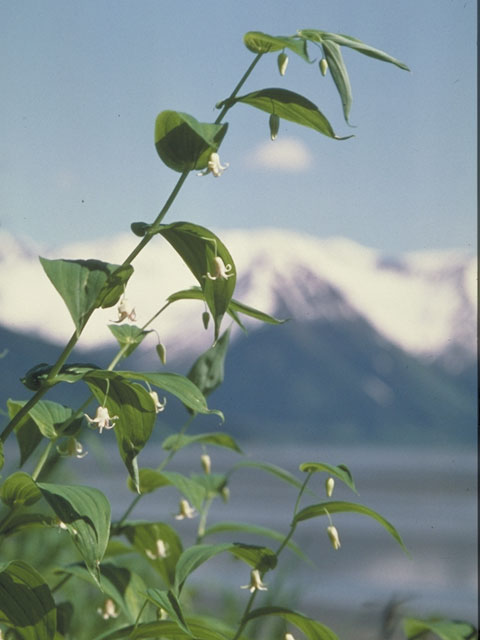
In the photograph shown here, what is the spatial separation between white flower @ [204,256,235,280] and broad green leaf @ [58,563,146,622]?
341mm

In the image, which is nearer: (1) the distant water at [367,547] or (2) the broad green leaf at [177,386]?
(2) the broad green leaf at [177,386]

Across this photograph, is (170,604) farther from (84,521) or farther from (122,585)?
(122,585)

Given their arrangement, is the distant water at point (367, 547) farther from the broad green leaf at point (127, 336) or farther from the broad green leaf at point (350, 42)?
the broad green leaf at point (350, 42)

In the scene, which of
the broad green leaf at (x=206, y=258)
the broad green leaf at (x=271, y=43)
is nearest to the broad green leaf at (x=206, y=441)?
the broad green leaf at (x=206, y=258)

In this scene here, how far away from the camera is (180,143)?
2.00 feet

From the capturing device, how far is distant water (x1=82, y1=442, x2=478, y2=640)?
1.83 meters

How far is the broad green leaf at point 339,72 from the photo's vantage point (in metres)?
0.56

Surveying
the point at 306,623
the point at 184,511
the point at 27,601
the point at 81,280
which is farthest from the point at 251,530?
the point at 81,280

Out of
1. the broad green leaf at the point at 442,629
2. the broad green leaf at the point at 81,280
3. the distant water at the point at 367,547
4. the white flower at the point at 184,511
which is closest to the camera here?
the broad green leaf at the point at 81,280

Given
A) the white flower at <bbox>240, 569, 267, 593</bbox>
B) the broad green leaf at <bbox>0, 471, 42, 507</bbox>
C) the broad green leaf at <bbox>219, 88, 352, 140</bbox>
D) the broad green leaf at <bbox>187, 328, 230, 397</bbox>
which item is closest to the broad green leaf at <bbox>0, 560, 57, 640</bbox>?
the broad green leaf at <bbox>0, 471, 42, 507</bbox>

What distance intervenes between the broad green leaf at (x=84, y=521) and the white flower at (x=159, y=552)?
27 centimetres

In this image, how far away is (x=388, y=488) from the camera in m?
12.5

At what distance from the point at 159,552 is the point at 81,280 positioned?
369 millimetres

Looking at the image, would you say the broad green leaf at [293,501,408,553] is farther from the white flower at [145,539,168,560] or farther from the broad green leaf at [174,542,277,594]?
the white flower at [145,539,168,560]
